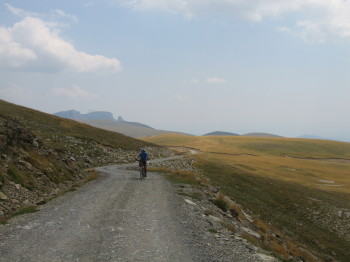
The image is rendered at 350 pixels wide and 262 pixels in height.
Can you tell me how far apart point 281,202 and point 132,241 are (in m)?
34.4

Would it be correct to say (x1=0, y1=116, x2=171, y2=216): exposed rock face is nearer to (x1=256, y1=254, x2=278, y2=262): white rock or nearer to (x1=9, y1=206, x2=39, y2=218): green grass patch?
(x1=9, y1=206, x2=39, y2=218): green grass patch

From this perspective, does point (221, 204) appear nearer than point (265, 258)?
No

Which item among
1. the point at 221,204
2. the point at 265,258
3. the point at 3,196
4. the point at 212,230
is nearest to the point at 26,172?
the point at 3,196

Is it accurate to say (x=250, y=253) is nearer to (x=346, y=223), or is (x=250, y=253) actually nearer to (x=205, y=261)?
(x=205, y=261)

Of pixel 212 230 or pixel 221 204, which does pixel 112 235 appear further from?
pixel 221 204

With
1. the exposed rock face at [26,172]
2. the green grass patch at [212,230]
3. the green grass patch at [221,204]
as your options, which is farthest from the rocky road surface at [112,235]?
the green grass patch at [221,204]

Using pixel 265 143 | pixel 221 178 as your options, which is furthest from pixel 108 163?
pixel 265 143

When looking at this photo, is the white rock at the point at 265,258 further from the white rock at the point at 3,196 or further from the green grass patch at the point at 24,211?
the white rock at the point at 3,196

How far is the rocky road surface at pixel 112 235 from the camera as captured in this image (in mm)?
10492

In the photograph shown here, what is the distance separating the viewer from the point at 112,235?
1251 cm

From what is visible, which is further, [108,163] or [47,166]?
[108,163]

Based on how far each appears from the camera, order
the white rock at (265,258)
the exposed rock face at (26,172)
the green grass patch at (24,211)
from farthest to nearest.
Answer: the exposed rock face at (26,172) → the green grass patch at (24,211) → the white rock at (265,258)

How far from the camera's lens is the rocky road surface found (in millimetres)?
10492

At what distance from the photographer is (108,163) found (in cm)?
5031
